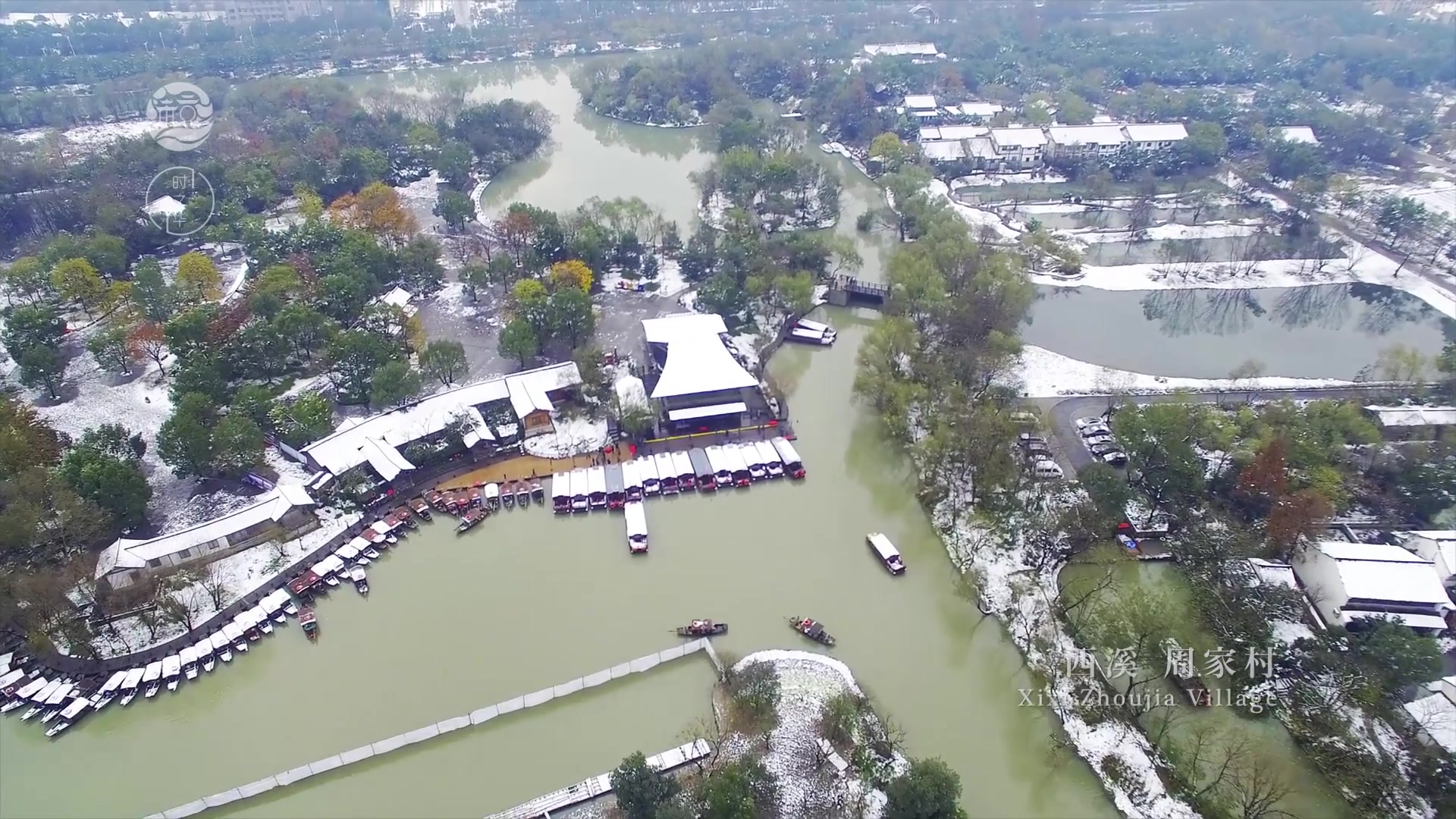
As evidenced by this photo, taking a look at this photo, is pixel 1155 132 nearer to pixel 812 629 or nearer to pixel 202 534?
pixel 812 629

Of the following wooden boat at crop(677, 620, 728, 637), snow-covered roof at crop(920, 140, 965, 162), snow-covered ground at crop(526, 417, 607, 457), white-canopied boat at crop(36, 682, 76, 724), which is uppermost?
snow-covered roof at crop(920, 140, 965, 162)

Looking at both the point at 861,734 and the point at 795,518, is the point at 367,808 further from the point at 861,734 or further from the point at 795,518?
the point at 795,518

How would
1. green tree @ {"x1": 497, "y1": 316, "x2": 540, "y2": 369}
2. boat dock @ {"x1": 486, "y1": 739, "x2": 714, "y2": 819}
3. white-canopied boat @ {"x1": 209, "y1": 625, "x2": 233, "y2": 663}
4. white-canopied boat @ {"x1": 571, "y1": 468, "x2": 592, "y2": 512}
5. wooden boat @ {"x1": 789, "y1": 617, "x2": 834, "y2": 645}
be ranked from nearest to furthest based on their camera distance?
boat dock @ {"x1": 486, "y1": 739, "x2": 714, "y2": 819}
white-canopied boat @ {"x1": 209, "y1": 625, "x2": 233, "y2": 663}
wooden boat @ {"x1": 789, "y1": 617, "x2": 834, "y2": 645}
white-canopied boat @ {"x1": 571, "y1": 468, "x2": 592, "y2": 512}
green tree @ {"x1": 497, "y1": 316, "x2": 540, "y2": 369}

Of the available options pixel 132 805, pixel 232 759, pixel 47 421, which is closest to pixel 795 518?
pixel 232 759

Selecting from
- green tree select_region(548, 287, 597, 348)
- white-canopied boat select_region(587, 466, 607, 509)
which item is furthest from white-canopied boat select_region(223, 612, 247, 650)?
green tree select_region(548, 287, 597, 348)

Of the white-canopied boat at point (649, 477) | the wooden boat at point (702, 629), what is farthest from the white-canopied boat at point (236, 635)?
the white-canopied boat at point (649, 477)

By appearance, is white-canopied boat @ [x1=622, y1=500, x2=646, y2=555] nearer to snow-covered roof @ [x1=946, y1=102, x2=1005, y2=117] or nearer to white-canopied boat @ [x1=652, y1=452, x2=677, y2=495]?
white-canopied boat @ [x1=652, y1=452, x2=677, y2=495]

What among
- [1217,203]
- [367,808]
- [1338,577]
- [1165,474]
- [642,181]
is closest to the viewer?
[367,808]

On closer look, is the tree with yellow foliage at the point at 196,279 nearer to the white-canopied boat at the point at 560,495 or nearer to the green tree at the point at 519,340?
the green tree at the point at 519,340
